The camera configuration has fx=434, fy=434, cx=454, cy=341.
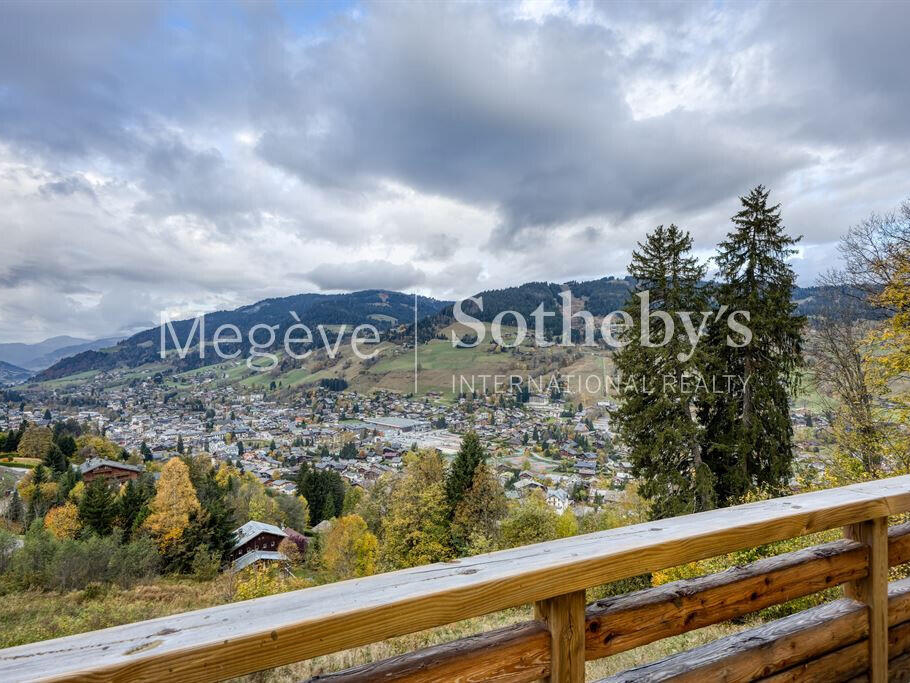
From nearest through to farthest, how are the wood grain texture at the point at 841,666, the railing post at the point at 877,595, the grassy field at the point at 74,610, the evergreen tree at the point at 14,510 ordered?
1. the wood grain texture at the point at 841,666
2. the railing post at the point at 877,595
3. the grassy field at the point at 74,610
4. the evergreen tree at the point at 14,510

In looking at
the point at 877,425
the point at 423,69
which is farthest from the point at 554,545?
the point at 423,69

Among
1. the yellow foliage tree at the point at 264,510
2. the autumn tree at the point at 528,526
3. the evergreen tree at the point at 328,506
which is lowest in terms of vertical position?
the evergreen tree at the point at 328,506

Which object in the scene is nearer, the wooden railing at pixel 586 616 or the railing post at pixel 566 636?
the wooden railing at pixel 586 616

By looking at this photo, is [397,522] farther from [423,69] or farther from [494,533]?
[423,69]

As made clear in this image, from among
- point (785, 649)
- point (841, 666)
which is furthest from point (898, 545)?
point (785, 649)

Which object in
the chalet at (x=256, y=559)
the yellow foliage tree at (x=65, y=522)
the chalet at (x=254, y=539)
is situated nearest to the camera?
the chalet at (x=256, y=559)

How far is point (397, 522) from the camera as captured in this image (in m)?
18.6

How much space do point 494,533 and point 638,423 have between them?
10721 mm

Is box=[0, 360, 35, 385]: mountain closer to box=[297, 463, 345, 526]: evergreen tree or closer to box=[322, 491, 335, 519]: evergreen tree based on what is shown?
box=[297, 463, 345, 526]: evergreen tree

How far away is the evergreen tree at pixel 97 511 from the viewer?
938 inches

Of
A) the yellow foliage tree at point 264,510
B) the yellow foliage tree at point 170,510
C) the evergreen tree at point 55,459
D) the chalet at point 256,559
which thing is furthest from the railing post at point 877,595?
the evergreen tree at point 55,459

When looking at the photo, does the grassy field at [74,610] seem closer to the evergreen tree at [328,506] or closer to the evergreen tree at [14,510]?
the evergreen tree at [14,510]

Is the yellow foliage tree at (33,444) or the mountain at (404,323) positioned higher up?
the mountain at (404,323)

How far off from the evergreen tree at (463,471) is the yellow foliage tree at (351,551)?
4235 millimetres
